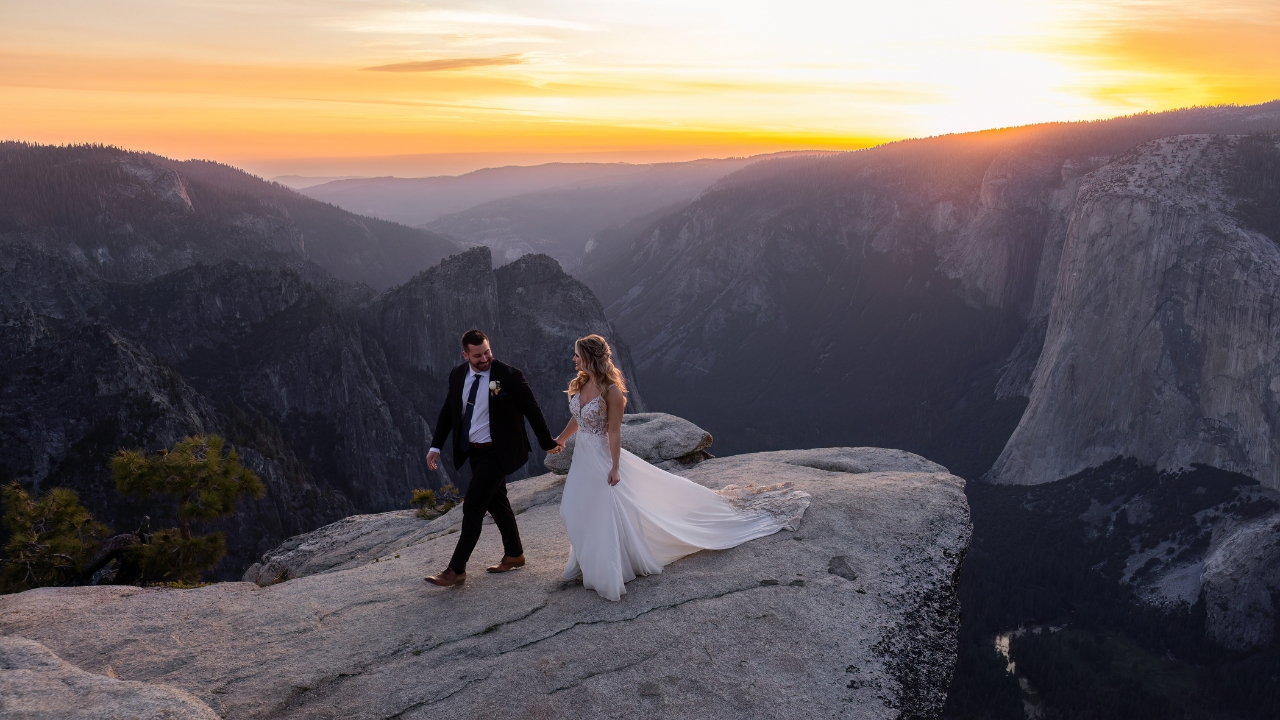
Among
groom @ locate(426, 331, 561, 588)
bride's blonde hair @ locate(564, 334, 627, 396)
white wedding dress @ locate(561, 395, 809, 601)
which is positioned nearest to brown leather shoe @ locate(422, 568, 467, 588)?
groom @ locate(426, 331, 561, 588)

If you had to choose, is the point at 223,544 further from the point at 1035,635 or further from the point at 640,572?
the point at 1035,635

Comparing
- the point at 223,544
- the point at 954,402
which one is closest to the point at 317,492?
the point at 223,544

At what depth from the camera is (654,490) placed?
40.3ft

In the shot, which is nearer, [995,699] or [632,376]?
[995,699]

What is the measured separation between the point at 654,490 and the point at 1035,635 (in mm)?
72472

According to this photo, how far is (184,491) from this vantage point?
20922 mm

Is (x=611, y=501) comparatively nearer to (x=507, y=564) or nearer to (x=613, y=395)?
(x=613, y=395)

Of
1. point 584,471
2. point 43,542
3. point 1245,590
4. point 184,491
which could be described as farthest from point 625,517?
point 1245,590

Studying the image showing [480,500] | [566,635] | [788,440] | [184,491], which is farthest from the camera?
[788,440]

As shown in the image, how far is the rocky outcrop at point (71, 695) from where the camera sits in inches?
308

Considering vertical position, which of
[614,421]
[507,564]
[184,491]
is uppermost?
[614,421]

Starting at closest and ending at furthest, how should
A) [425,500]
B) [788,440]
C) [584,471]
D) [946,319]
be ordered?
[584,471], [425,500], [788,440], [946,319]

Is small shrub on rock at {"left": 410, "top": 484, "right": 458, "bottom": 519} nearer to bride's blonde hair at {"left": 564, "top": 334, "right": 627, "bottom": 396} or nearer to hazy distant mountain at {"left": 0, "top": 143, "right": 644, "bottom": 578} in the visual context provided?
bride's blonde hair at {"left": 564, "top": 334, "right": 627, "bottom": 396}

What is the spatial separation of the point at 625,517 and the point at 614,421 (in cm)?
154
